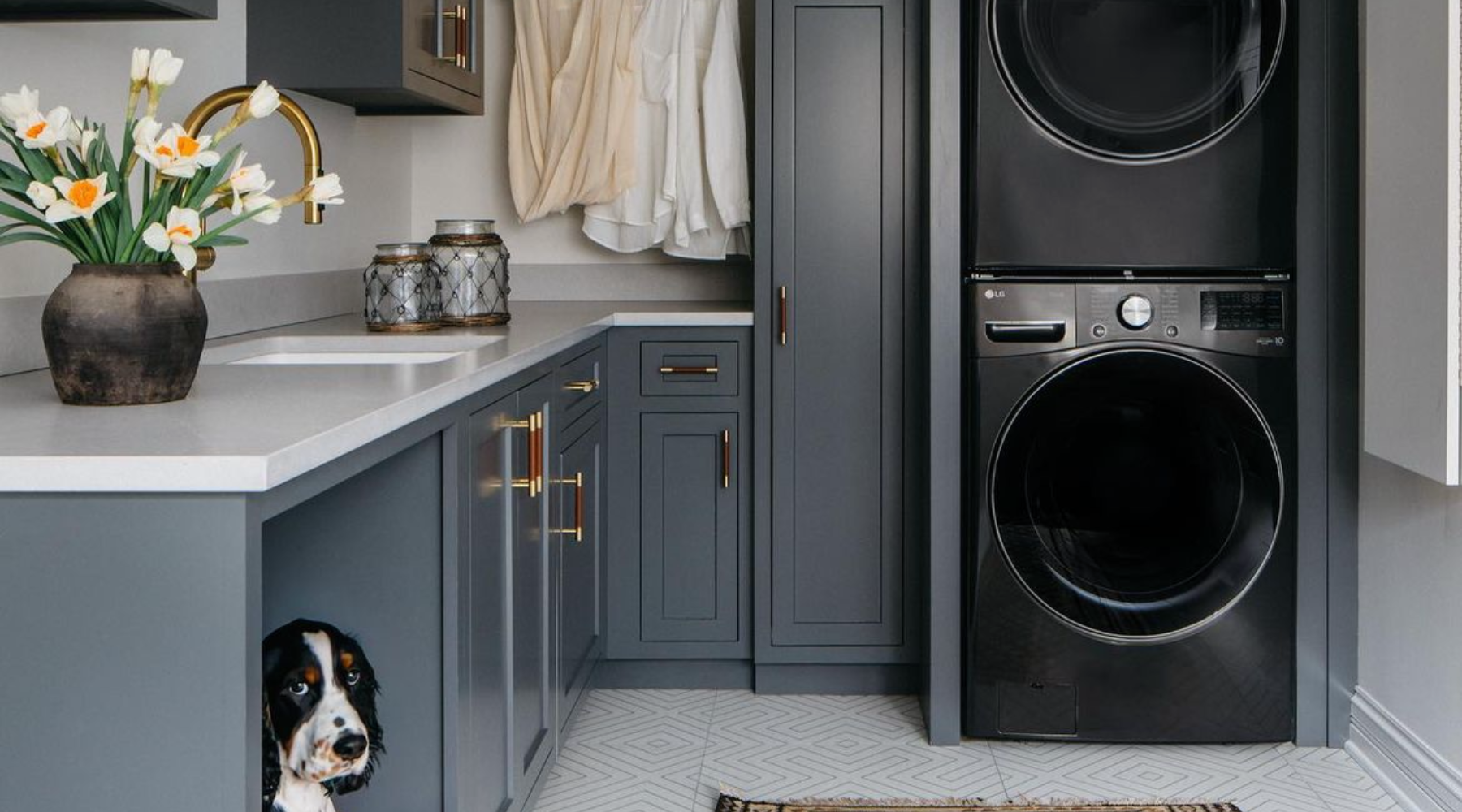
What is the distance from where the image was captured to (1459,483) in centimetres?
231

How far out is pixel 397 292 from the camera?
272 cm

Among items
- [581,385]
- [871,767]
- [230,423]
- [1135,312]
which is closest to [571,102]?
[581,385]

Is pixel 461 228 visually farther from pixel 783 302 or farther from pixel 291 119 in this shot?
pixel 291 119

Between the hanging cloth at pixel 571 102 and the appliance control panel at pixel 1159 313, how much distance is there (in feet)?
3.80

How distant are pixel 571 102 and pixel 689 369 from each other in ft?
2.65

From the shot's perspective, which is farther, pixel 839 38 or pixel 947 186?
pixel 839 38

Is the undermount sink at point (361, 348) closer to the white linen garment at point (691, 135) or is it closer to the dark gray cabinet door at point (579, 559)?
the dark gray cabinet door at point (579, 559)

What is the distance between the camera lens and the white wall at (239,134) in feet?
6.50

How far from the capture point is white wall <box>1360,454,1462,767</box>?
2.52m

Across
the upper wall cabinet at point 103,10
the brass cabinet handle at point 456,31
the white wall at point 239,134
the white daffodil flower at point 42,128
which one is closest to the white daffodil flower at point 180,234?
the white daffodil flower at point 42,128

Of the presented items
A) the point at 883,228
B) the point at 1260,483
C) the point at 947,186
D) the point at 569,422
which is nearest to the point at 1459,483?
the point at 1260,483

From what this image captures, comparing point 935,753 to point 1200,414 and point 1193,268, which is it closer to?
point 1200,414

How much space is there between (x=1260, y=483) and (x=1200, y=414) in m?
0.18

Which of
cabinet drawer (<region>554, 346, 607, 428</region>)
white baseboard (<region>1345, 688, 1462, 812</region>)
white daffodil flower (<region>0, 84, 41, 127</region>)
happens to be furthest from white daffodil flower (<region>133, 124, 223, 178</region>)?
white baseboard (<region>1345, 688, 1462, 812</region>)
